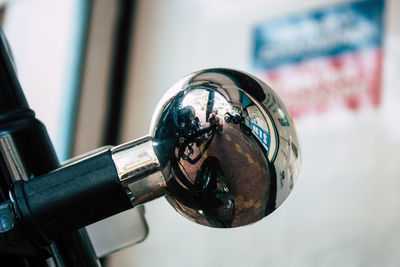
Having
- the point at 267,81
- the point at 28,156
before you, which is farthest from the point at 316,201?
the point at 28,156

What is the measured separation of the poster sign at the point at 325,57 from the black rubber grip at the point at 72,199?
2.03 meters

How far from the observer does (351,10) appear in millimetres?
2215

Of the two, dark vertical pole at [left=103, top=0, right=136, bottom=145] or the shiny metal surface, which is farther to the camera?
dark vertical pole at [left=103, top=0, right=136, bottom=145]

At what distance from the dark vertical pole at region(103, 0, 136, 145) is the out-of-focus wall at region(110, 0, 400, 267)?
0.41 meters

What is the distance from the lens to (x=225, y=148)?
0.64 ft

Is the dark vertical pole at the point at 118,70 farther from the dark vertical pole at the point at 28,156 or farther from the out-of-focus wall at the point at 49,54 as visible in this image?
the dark vertical pole at the point at 28,156

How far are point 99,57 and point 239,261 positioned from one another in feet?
4.10

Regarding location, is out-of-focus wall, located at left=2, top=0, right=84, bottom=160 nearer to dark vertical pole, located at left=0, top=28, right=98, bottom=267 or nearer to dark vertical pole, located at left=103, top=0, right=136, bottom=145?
dark vertical pole, located at left=103, top=0, right=136, bottom=145

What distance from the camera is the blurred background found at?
2.02 m

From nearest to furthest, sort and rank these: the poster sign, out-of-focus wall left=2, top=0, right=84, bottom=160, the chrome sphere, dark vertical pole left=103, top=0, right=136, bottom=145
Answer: the chrome sphere
the poster sign
out-of-focus wall left=2, top=0, right=84, bottom=160
dark vertical pole left=103, top=0, right=136, bottom=145

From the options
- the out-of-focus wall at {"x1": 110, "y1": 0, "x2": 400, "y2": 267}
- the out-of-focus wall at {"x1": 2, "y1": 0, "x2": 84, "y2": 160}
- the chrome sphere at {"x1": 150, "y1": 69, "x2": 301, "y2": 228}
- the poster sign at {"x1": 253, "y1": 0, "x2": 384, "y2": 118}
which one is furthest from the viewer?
the out-of-focus wall at {"x1": 2, "y1": 0, "x2": 84, "y2": 160}

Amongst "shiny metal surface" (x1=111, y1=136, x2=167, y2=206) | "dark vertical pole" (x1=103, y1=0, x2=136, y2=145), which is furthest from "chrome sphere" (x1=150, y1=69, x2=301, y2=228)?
"dark vertical pole" (x1=103, y1=0, x2=136, y2=145)

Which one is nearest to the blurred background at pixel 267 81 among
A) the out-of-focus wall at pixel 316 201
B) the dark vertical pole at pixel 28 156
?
the out-of-focus wall at pixel 316 201

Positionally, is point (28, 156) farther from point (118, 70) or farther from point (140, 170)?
point (118, 70)
